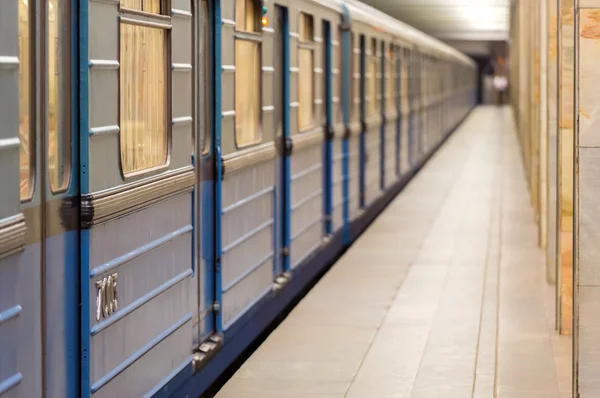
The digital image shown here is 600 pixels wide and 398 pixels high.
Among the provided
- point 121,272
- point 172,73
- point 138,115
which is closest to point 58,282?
point 121,272

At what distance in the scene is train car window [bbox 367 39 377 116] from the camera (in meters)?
13.3

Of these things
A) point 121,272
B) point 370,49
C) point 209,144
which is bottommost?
point 121,272

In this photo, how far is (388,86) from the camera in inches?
606

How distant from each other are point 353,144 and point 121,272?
25.2ft

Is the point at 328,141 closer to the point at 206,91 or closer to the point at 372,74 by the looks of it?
the point at 372,74

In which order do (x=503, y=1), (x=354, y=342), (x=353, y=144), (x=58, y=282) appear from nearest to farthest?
1. (x=58, y=282)
2. (x=354, y=342)
3. (x=353, y=144)
4. (x=503, y=1)

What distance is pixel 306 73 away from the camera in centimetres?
945

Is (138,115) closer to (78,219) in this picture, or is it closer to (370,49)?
(78,219)

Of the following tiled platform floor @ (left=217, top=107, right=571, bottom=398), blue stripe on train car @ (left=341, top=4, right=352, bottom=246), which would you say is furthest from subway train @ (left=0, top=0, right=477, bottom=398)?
blue stripe on train car @ (left=341, top=4, right=352, bottom=246)

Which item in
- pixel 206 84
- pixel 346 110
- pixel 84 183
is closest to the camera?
pixel 84 183

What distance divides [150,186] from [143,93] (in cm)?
39

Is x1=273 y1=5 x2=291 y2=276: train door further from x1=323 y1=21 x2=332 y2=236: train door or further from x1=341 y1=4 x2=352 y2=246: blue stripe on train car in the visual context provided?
x1=341 y1=4 x2=352 y2=246: blue stripe on train car

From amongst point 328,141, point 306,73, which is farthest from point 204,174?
point 328,141

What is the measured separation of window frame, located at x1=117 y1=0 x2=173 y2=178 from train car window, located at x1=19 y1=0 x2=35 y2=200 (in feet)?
2.51
